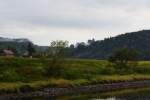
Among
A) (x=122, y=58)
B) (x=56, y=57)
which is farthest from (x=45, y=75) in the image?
(x=122, y=58)

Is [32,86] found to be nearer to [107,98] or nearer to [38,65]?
[107,98]

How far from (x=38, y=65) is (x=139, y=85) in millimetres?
27055

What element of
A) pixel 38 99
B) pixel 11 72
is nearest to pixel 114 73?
pixel 11 72

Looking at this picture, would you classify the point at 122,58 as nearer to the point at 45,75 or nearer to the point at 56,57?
the point at 56,57

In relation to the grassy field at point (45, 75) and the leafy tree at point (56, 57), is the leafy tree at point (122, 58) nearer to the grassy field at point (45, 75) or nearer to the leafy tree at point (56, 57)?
the grassy field at point (45, 75)

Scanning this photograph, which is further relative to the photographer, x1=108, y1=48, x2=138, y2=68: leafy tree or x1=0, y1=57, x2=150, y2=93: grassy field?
x1=108, y1=48, x2=138, y2=68: leafy tree

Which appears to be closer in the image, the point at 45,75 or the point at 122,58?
the point at 45,75

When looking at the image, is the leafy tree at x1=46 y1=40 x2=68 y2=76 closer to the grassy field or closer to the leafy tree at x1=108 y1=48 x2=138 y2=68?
the grassy field

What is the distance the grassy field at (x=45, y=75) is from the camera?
277 feet

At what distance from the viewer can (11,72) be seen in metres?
92.3

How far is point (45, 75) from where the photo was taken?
321 ft

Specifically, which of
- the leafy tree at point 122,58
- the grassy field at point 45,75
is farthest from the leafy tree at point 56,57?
the leafy tree at point 122,58

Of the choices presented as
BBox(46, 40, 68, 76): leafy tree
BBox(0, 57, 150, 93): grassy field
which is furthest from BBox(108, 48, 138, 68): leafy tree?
BBox(46, 40, 68, 76): leafy tree

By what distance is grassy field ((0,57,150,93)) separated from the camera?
84356 mm
